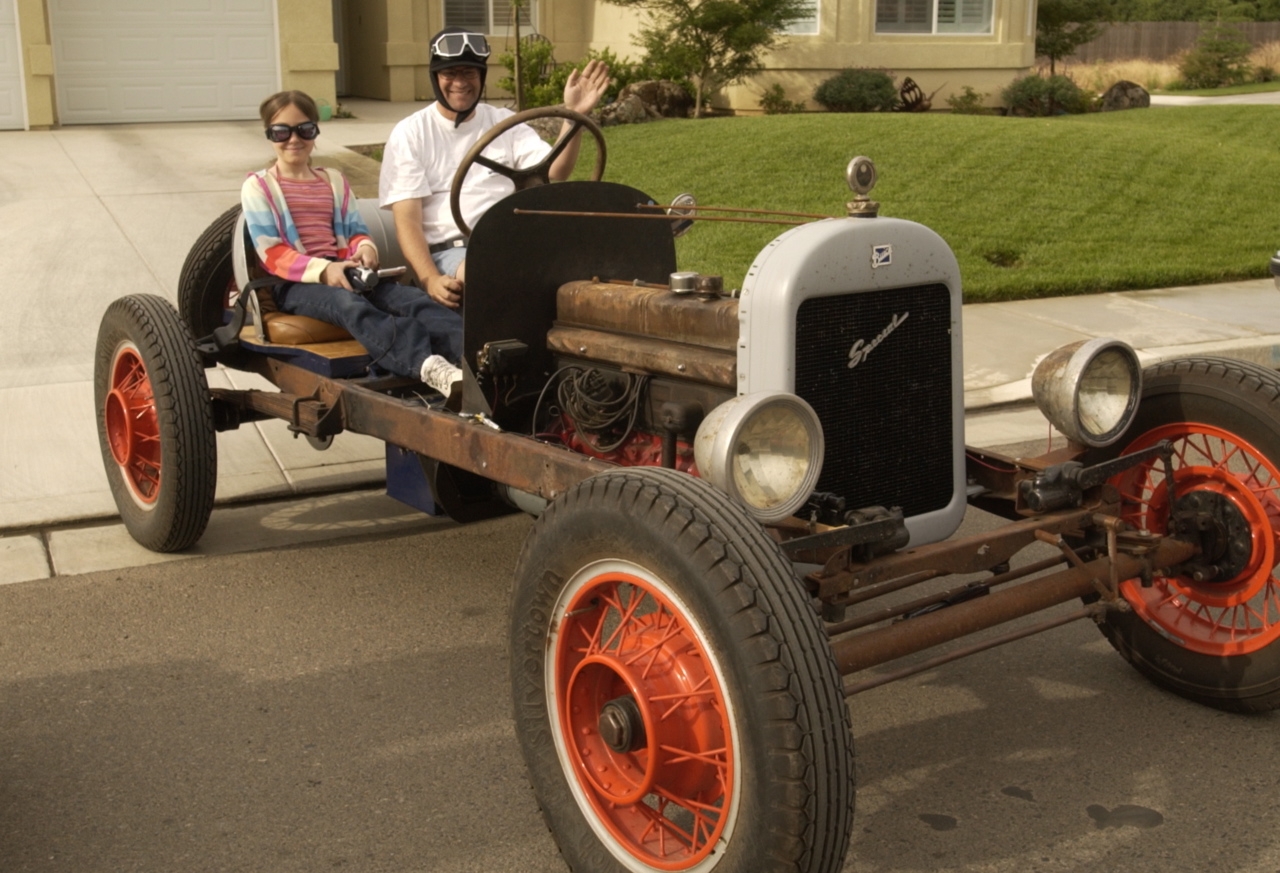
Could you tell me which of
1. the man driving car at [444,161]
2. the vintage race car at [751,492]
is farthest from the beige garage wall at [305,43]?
the vintage race car at [751,492]

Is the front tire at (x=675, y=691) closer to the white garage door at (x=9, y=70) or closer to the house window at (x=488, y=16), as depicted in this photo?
the white garage door at (x=9, y=70)

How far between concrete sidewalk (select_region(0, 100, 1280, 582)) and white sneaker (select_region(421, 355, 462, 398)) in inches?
47.7

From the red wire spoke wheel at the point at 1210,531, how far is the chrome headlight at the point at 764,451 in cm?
120

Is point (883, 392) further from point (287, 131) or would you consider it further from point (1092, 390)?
point (287, 131)

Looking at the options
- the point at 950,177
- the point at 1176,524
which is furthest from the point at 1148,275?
the point at 1176,524

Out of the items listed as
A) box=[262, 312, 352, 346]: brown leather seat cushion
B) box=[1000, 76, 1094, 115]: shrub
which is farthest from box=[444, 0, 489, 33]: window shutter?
box=[262, 312, 352, 346]: brown leather seat cushion

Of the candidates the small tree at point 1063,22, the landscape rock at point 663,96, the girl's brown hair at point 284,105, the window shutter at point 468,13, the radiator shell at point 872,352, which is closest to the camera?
the radiator shell at point 872,352

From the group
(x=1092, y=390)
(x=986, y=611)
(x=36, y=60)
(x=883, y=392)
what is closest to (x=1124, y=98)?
(x=36, y=60)

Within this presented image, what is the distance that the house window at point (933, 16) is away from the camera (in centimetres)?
1981

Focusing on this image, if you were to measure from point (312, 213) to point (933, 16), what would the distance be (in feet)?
54.0

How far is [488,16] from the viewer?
19.8 m

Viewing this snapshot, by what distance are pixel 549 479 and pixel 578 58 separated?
17800mm

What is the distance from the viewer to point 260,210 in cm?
525

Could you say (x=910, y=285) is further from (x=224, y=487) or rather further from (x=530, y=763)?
(x=224, y=487)
